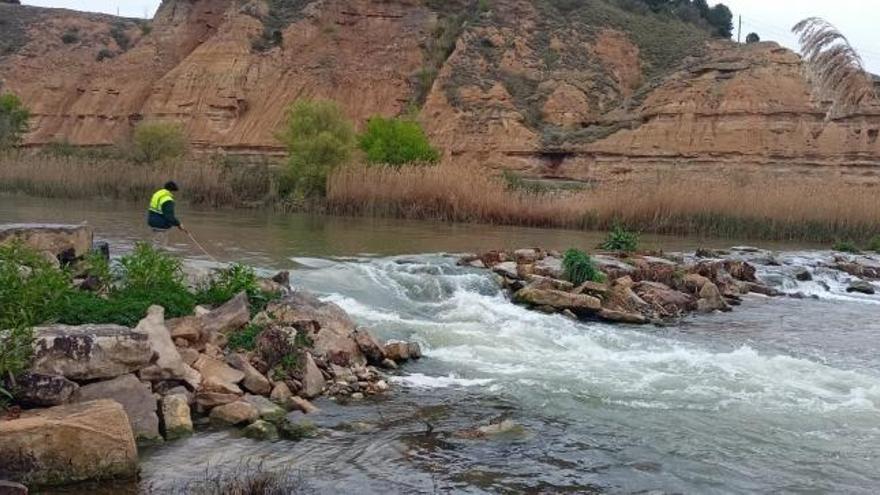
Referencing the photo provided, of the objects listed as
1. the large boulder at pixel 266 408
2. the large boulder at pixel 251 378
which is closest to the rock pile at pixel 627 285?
the large boulder at pixel 251 378

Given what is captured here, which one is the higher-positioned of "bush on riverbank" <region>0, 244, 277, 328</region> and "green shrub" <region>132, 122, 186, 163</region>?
"green shrub" <region>132, 122, 186, 163</region>

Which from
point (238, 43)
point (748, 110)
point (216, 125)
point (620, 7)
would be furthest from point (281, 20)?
point (748, 110)

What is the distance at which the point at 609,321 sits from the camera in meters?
→ 14.6

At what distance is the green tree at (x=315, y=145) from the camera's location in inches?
1379

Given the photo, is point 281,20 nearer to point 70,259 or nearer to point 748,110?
point 748,110

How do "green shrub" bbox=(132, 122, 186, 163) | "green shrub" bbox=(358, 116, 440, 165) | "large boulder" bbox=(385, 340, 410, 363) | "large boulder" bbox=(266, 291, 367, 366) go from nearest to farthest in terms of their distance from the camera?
"large boulder" bbox=(266, 291, 367, 366) → "large boulder" bbox=(385, 340, 410, 363) → "green shrub" bbox=(358, 116, 440, 165) → "green shrub" bbox=(132, 122, 186, 163)

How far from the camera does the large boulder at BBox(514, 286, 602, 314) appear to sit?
1467cm

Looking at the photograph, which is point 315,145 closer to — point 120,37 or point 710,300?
point 710,300

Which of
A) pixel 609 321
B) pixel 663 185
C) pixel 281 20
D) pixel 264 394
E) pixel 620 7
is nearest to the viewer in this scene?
pixel 264 394

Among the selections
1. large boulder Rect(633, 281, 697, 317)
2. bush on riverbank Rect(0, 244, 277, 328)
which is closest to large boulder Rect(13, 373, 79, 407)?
bush on riverbank Rect(0, 244, 277, 328)

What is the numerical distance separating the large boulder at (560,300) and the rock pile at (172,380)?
4181 millimetres

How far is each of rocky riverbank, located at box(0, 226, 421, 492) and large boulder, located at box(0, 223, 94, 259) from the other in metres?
0.03

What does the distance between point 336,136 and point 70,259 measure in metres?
25.2

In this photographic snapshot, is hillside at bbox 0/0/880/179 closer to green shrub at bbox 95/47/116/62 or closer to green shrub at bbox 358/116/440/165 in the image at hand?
green shrub at bbox 95/47/116/62
